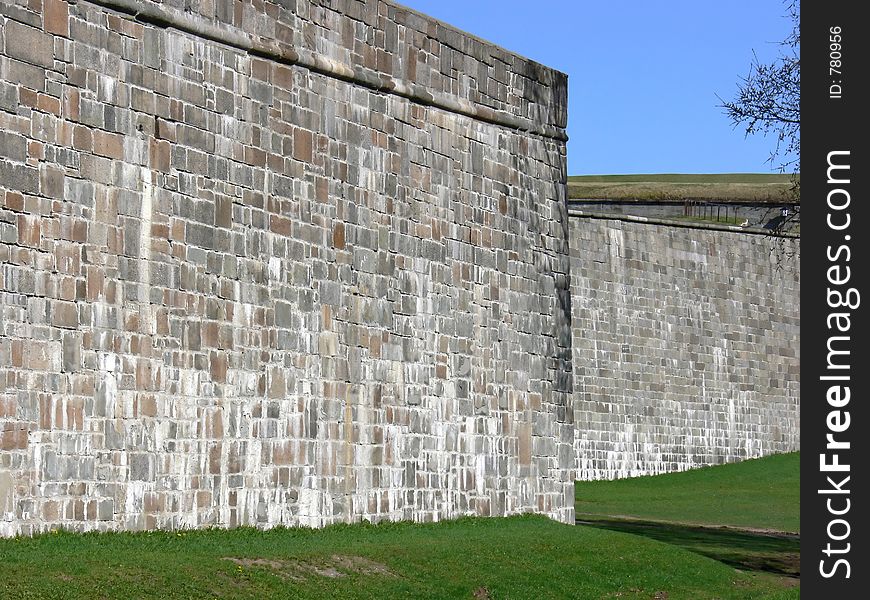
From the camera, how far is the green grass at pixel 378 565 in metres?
11.8

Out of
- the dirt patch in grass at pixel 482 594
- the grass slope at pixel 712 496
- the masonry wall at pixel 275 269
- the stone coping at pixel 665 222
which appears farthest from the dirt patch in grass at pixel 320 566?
the stone coping at pixel 665 222

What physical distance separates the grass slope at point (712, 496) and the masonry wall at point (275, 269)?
552 cm

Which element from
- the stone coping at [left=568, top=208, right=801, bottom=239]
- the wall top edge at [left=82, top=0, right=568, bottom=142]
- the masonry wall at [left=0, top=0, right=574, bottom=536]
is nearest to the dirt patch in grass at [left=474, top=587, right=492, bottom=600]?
the masonry wall at [left=0, top=0, right=574, bottom=536]

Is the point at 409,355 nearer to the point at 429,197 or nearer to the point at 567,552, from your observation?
the point at 429,197

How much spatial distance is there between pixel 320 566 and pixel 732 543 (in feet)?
30.6

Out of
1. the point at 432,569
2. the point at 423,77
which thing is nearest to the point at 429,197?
the point at 423,77

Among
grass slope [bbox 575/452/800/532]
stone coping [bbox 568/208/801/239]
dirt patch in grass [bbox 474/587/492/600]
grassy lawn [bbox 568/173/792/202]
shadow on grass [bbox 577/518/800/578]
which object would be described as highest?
grassy lawn [bbox 568/173/792/202]

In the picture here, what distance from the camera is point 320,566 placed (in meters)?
13.8

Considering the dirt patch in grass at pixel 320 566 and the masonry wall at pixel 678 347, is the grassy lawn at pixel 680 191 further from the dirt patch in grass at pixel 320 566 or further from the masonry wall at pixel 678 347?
the dirt patch in grass at pixel 320 566

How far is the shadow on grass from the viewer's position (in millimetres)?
19156

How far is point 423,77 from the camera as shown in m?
19.1

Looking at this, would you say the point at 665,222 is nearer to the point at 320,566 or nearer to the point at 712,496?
the point at 712,496

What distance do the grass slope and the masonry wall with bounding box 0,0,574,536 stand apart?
5.52 meters
